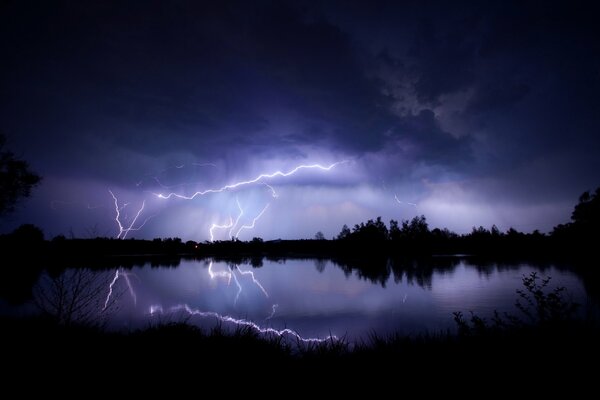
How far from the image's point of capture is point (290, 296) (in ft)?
81.7

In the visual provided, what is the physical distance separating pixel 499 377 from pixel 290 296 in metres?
21.1

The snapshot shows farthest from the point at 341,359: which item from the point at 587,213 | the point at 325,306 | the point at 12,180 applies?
the point at 587,213

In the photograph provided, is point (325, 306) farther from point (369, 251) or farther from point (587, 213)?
point (369, 251)

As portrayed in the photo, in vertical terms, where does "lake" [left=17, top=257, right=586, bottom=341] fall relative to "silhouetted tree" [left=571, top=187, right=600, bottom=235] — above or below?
below

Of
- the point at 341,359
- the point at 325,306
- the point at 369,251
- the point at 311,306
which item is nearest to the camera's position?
the point at 341,359

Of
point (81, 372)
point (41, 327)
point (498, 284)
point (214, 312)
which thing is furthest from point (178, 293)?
point (498, 284)

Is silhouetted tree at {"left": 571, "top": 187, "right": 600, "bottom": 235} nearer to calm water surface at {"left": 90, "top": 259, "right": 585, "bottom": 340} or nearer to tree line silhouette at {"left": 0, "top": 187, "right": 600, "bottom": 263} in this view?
tree line silhouette at {"left": 0, "top": 187, "right": 600, "bottom": 263}

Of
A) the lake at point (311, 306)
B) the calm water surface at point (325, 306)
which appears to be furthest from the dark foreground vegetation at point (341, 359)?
the calm water surface at point (325, 306)

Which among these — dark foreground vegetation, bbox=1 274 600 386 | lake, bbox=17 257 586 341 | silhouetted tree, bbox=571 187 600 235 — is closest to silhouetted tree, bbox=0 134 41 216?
lake, bbox=17 257 586 341

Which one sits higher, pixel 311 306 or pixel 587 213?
pixel 587 213

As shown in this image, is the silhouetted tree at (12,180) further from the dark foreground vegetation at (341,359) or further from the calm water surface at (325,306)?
the dark foreground vegetation at (341,359)

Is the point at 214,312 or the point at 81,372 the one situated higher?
the point at 81,372

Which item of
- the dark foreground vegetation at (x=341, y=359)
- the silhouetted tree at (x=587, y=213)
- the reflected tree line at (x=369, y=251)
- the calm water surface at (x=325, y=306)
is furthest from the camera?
the silhouetted tree at (x=587, y=213)

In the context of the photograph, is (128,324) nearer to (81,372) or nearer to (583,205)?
(81,372)
